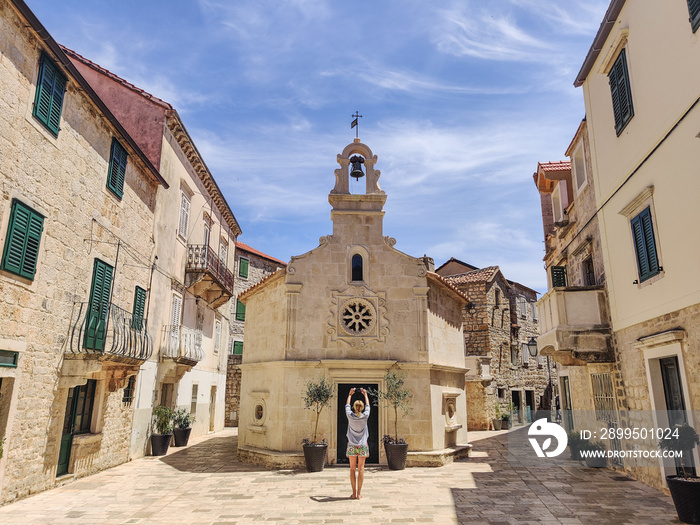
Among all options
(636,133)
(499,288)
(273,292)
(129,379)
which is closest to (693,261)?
(636,133)

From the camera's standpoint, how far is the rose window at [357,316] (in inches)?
562

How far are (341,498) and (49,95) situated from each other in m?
10.1

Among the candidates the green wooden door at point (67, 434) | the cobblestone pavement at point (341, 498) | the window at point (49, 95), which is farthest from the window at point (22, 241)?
the cobblestone pavement at point (341, 498)

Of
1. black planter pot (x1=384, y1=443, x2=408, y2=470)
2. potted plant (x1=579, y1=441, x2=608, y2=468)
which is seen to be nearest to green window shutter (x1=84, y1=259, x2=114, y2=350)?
black planter pot (x1=384, y1=443, x2=408, y2=470)

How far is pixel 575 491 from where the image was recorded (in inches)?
403

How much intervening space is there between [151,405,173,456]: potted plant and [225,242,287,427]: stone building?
887 cm

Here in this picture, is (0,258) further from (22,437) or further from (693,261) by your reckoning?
(693,261)

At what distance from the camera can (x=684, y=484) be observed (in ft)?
24.8

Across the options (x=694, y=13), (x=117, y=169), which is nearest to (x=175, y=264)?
(x=117, y=169)

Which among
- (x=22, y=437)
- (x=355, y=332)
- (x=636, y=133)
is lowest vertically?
(x=22, y=437)

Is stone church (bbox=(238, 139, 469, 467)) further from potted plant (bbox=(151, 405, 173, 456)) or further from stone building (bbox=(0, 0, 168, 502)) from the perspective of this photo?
stone building (bbox=(0, 0, 168, 502))

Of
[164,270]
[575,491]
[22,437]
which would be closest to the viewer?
[22,437]

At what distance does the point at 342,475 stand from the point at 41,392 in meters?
7.01

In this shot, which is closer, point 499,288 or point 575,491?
point 575,491
